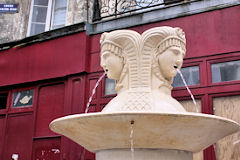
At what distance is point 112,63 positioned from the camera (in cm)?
308

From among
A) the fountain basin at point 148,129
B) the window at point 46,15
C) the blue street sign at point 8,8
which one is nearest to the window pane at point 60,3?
the window at point 46,15

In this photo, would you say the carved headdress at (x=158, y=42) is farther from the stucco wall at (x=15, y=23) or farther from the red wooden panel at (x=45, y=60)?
the stucco wall at (x=15, y=23)

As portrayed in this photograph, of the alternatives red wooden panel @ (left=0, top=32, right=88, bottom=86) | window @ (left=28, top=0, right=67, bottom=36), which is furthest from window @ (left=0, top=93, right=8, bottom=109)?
window @ (left=28, top=0, right=67, bottom=36)

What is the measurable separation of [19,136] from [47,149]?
0.89 meters

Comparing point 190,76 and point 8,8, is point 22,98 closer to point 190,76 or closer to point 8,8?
point 8,8

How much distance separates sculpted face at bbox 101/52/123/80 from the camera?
3.07 meters

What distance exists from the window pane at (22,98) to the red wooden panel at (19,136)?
0.91ft

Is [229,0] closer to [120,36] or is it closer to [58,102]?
[120,36]

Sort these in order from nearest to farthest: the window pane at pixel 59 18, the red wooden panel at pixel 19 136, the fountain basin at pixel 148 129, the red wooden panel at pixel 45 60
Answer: the fountain basin at pixel 148 129 → the red wooden panel at pixel 45 60 → the red wooden panel at pixel 19 136 → the window pane at pixel 59 18

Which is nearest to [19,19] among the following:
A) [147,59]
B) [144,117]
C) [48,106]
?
[48,106]

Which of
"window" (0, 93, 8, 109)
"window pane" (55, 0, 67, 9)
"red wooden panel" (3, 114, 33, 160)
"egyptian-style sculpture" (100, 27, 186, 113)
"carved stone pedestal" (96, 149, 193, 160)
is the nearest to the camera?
"carved stone pedestal" (96, 149, 193, 160)

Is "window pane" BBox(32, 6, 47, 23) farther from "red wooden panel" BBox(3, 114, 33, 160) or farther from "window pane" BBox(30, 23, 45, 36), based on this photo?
"red wooden panel" BBox(3, 114, 33, 160)

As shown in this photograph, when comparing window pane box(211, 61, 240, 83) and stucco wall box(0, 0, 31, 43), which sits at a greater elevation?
stucco wall box(0, 0, 31, 43)

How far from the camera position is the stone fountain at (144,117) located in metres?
2.19
